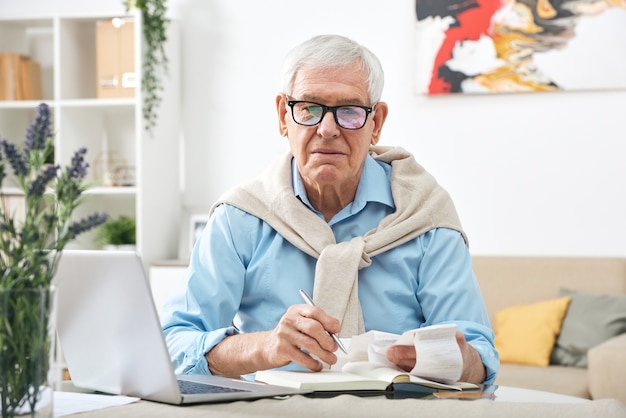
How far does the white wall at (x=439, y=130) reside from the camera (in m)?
4.01

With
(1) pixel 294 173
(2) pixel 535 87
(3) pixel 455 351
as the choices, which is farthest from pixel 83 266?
(2) pixel 535 87

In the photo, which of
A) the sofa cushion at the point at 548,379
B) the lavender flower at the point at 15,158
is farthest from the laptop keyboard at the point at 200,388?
the sofa cushion at the point at 548,379

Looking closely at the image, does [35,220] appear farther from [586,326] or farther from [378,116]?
[586,326]

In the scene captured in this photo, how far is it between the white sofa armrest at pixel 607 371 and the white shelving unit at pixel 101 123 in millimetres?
2124

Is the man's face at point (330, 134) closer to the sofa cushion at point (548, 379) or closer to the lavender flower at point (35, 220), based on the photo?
the lavender flower at point (35, 220)

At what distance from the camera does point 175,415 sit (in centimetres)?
113

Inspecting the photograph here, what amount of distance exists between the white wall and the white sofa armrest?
1002 millimetres

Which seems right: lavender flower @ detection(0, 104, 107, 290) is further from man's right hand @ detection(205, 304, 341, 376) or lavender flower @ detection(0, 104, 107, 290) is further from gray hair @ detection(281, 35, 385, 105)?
gray hair @ detection(281, 35, 385, 105)

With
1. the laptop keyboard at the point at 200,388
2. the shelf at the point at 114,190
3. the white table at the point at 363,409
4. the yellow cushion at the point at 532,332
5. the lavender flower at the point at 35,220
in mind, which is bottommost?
the yellow cushion at the point at 532,332

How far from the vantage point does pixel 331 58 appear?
74.8 inches

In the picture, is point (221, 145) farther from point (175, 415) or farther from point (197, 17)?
point (175, 415)

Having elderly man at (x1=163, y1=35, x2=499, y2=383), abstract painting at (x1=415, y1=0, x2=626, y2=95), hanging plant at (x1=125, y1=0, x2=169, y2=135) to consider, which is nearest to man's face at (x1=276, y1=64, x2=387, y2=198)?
elderly man at (x1=163, y1=35, x2=499, y2=383)

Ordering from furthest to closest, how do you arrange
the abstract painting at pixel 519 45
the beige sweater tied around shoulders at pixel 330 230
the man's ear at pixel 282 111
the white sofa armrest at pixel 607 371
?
1. the abstract painting at pixel 519 45
2. the white sofa armrest at pixel 607 371
3. the man's ear at pixel 282 111
4. the beige sweater tied around shoulders at pixel 330 230

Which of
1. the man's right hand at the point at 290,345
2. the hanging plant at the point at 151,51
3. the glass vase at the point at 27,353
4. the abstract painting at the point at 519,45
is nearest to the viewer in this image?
the glass vase at the point at 27,353
